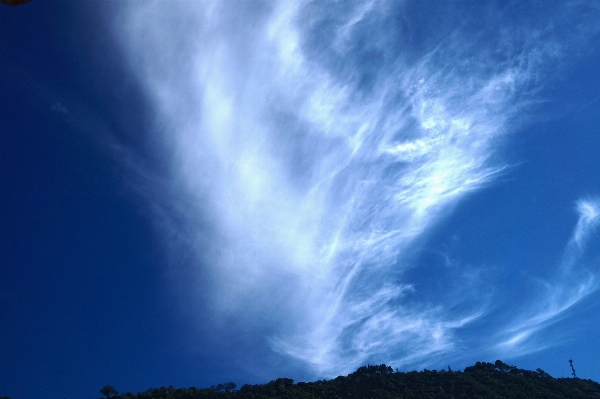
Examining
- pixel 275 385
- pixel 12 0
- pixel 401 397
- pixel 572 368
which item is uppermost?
pixel 572 368

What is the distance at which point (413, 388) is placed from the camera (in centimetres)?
7012

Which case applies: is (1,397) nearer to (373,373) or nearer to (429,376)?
(373,373)

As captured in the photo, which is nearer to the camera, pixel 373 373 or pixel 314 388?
pixel 314 388

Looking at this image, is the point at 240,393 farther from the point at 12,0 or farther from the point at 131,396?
the point at 12,0

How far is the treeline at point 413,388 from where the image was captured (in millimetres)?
65500

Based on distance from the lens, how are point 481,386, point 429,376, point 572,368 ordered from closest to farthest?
point 481,386 < point 429,376 < point 572,368

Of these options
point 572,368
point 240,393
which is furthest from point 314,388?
point 572,368

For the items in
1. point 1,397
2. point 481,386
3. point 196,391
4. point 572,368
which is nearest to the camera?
point 1,397

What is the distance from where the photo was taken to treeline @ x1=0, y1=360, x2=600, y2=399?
65.5m

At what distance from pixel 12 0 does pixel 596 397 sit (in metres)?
92.3

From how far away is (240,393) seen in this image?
71000mm

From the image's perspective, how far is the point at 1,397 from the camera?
6306 centimetres

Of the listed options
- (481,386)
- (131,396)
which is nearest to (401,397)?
(481,386)

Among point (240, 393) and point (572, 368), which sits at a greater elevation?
point (572, 368)
